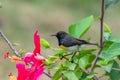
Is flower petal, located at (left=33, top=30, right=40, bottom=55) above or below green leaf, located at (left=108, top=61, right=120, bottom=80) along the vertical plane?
above

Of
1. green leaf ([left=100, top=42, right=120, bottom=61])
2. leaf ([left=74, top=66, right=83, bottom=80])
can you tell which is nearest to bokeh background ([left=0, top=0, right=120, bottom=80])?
leaf ([left=74, top=66, right=83, bottom=80])

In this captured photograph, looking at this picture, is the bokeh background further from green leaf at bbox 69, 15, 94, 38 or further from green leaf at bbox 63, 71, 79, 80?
green leaf at bbox 63, 71, 79, 80

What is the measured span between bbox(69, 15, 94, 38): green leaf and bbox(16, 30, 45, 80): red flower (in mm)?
181

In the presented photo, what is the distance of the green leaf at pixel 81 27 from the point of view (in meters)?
1.63

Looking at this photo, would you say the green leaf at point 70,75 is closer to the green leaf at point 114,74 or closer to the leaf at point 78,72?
the leaf at point 78,72

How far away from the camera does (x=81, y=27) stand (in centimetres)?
163

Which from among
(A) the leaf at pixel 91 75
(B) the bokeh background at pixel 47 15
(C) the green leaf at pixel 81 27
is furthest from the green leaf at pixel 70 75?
(B) the bokeh background at pixel 47 15

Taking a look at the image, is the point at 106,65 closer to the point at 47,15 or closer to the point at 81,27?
the point at 81,27

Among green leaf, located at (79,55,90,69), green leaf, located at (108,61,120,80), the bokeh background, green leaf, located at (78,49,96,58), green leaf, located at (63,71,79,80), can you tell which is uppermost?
green leaf, located at (78,49,96,58)

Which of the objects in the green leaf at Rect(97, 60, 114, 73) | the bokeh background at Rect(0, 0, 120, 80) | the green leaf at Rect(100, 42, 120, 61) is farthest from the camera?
the bokeh background at Rect(0, 0, 120, 80)

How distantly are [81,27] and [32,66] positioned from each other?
214 mm

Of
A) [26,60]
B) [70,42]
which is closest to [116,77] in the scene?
[26,60]

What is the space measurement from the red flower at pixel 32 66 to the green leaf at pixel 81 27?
0.18 metres

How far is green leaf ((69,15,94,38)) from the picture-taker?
5.33 ft
